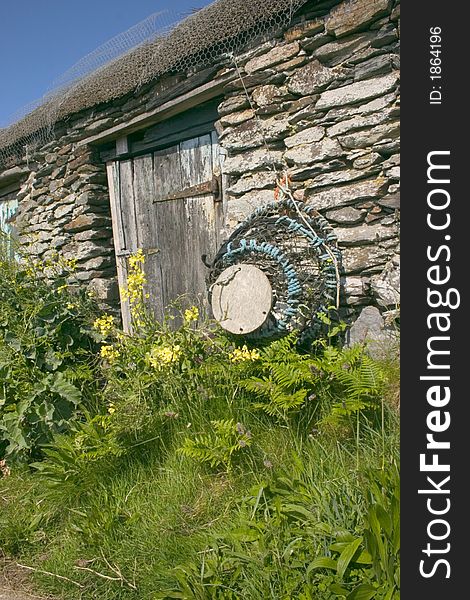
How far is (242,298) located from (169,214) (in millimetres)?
1609

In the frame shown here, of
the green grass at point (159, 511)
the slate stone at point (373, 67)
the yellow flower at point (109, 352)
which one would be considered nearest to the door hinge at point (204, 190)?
the slate stone at point (373, 67)

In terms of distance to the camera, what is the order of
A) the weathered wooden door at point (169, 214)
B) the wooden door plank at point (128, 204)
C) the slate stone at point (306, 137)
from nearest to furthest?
1. the slate stone at point (306, 137)
2. the weathered wooden door at point (169, 214)
3. the wooden door plank at point (128, 204)

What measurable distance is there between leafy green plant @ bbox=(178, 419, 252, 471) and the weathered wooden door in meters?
1.56

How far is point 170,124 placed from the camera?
4.36m

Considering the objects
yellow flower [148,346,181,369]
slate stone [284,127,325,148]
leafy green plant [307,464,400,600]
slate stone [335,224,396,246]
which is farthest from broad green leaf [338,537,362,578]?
slate stone [284,127,325,148]

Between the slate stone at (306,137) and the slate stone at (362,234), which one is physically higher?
the slate stone at (306,137)

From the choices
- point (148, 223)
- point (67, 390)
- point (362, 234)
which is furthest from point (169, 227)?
point (362, 234)

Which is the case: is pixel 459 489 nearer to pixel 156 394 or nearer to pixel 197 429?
pixel 197 429

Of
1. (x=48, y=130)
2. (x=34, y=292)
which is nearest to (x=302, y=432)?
(x=34, y=292)

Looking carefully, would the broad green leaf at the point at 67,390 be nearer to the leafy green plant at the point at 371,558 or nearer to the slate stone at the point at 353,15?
the leafy green plant at the point at 371,558

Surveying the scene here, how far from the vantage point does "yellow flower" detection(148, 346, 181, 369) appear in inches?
115

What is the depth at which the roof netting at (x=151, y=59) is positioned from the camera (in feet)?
11.3

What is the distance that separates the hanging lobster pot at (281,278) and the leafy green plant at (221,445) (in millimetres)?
740

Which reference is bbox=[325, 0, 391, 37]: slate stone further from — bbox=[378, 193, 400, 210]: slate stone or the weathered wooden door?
the weathered wooden door
